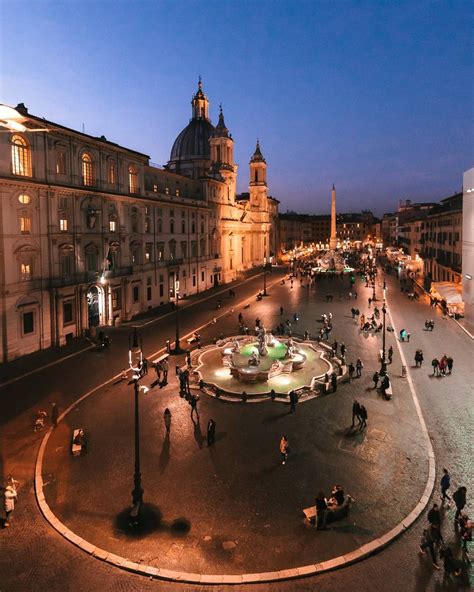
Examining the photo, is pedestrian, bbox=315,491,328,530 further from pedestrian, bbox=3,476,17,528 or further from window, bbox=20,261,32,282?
window, bbox=20,261,32,282

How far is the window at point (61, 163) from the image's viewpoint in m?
33.7

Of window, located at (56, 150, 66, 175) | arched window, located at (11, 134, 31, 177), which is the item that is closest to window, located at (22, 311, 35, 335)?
arched window, located at (11, 134, 31, 177)

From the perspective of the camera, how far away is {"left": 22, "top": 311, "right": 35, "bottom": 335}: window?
3100 centimetres

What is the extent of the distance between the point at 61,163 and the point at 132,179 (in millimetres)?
11107

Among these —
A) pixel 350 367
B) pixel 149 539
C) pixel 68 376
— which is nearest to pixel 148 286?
pixel 68 376

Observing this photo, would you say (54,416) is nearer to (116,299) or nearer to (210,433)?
(210,433)

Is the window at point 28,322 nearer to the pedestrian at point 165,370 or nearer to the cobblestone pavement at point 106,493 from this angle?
the cobblestone pavement at point 106,493

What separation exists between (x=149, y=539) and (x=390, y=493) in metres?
7.86

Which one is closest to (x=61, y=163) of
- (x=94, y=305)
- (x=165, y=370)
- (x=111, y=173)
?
(x=111, y=173)

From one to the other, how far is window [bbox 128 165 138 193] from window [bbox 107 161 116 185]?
9.32 ft

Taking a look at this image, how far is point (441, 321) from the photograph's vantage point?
43.3 m

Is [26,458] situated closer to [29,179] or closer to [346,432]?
[346,432]

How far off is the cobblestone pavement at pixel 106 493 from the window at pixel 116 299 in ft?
30.2

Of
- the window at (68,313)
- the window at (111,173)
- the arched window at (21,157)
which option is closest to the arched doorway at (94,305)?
the window at (68,313)
